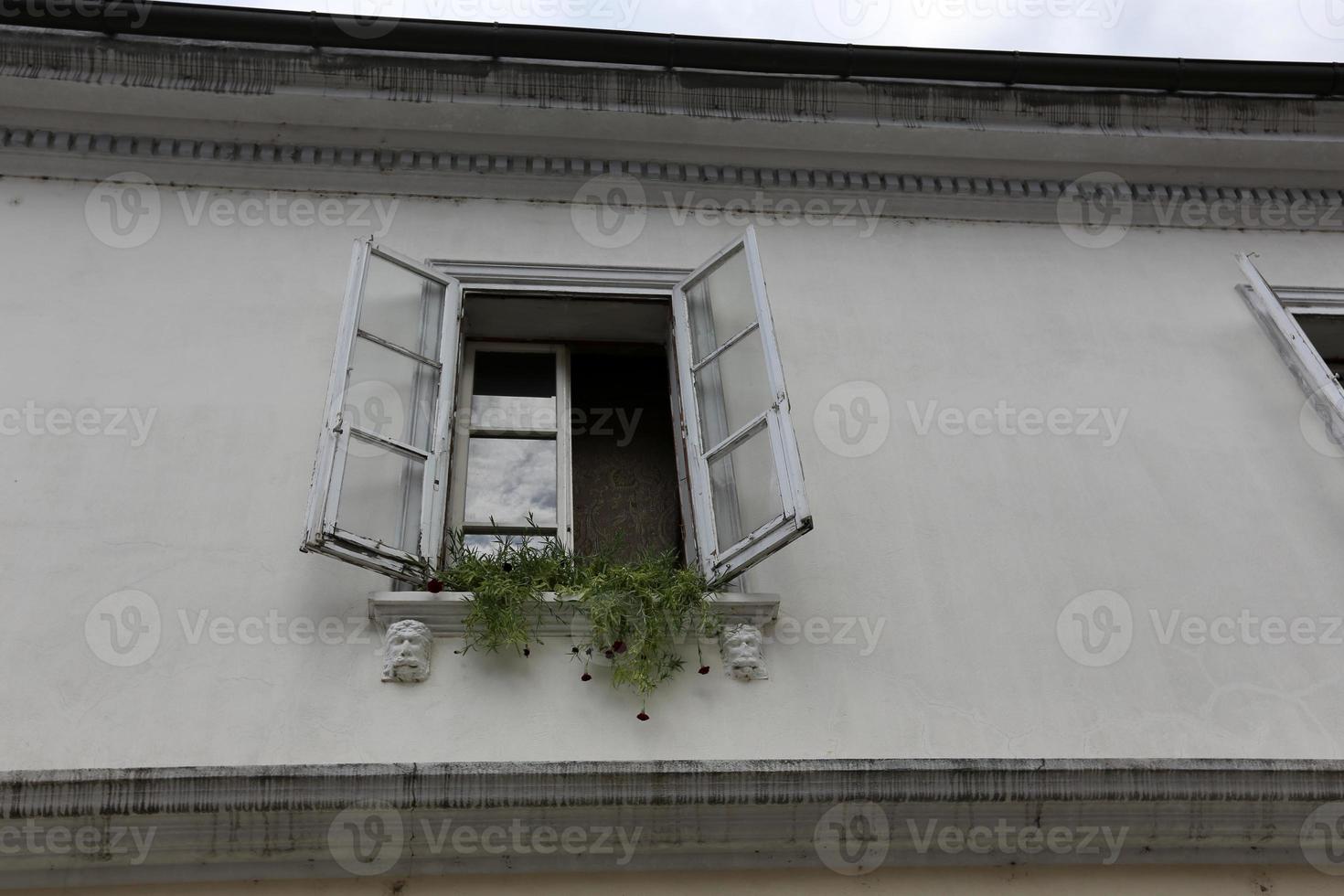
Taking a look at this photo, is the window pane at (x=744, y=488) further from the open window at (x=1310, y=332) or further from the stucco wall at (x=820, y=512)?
the open window at (x=1310, y=332)

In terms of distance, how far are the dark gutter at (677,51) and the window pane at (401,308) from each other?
1.36 metres

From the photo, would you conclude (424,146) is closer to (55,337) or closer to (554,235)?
(554,235)

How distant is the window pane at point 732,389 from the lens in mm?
4582

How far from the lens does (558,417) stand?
16.7 ft

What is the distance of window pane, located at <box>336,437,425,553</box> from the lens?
4.12 metres

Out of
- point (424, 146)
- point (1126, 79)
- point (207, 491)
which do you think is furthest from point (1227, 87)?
point (207, 491)

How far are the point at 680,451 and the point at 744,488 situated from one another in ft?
1.82

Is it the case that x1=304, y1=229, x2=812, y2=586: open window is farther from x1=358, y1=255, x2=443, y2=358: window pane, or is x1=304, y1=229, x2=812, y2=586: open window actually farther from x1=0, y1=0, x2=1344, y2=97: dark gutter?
x1=0, y1=0, x2=1344, y2=97: dark gutter

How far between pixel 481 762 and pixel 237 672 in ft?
2.91

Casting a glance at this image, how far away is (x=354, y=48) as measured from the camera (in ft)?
18.6

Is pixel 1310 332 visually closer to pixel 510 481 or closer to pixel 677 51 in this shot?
pixel 677 51

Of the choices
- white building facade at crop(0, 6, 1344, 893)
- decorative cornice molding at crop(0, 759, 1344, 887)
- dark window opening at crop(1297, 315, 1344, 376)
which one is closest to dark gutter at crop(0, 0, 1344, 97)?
white building facade at crop(0, 6, 1344, 893)

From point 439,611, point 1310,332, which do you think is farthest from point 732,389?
point 1310,332

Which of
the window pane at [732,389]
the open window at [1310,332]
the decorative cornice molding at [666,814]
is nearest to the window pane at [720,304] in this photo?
the window pane at [732,389]
